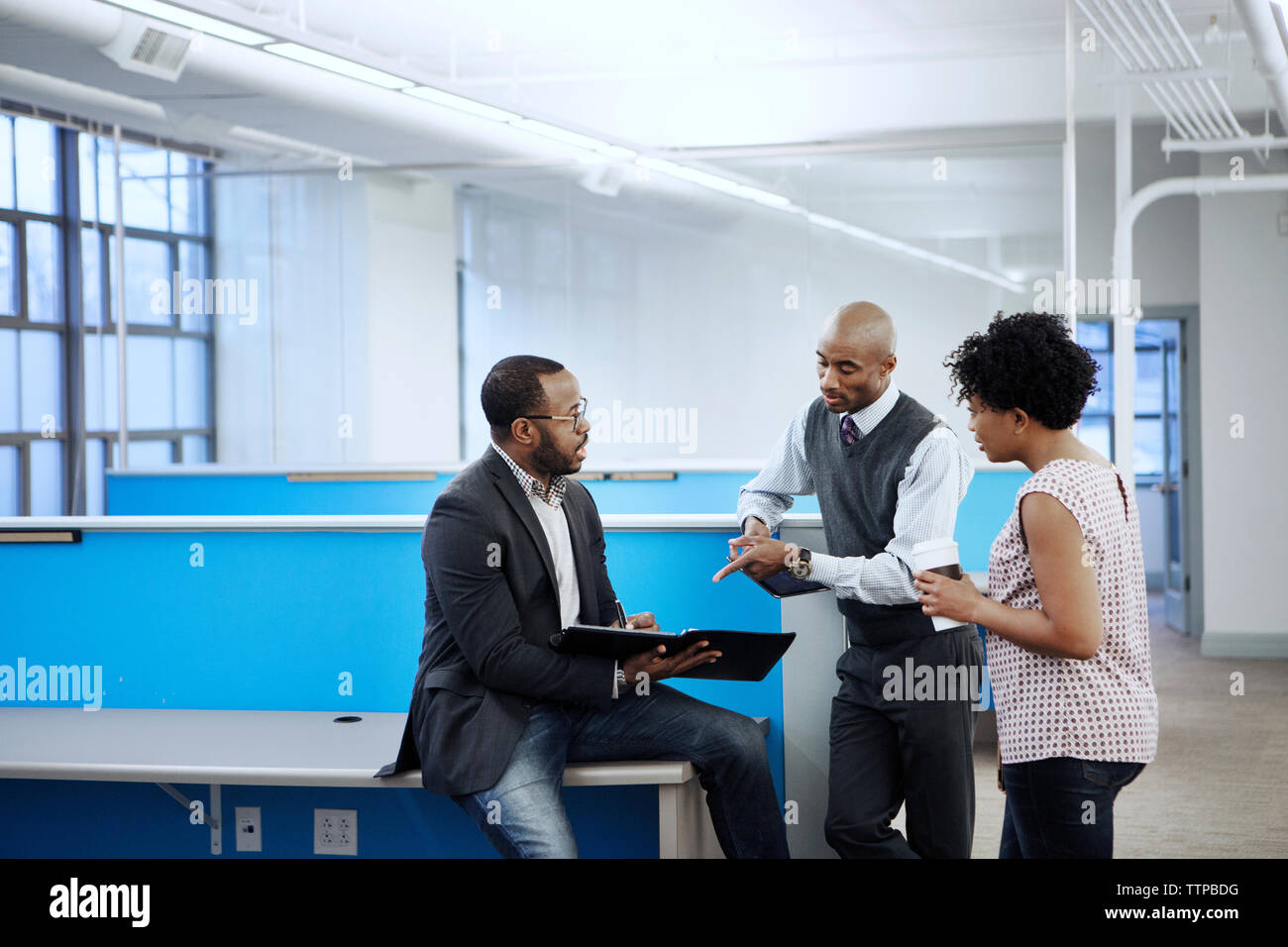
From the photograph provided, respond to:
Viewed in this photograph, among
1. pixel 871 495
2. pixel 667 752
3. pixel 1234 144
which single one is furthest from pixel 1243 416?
pixel 667 752

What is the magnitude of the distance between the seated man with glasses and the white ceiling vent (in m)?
2.56

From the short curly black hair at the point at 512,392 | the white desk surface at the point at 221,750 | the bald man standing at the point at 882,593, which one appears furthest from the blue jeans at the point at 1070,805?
the short curly black hair at the point at 512,392

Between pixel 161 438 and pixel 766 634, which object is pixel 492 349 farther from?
pixel 766 634

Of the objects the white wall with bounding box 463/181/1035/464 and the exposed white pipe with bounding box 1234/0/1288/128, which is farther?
the white wall with bounding box 463/181/1035/464

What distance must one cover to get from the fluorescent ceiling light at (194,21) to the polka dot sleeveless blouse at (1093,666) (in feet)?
9.85

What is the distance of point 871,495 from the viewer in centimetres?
260

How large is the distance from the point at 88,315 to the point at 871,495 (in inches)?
237

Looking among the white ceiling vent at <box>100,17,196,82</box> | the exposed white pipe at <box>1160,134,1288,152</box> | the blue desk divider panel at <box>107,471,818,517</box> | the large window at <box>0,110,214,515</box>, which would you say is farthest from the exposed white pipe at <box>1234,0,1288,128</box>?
the large window at <box>0,110,214,515</box>

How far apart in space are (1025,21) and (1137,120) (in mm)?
1487

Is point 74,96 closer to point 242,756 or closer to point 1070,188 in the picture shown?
point 242,756

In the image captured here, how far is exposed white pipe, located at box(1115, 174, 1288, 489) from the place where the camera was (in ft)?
17.8

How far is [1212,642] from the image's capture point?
24.9 ft

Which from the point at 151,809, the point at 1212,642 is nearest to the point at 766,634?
the point at 151,809

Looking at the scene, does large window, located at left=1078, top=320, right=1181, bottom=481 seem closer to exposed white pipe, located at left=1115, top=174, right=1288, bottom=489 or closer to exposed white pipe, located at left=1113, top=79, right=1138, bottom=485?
exposed white pipe, located at left=1115, top=174, right=1288, bottom=489
